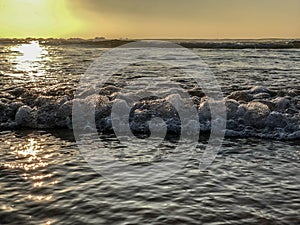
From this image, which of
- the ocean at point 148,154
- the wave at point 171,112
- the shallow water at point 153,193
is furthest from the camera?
the wave at point 171,112

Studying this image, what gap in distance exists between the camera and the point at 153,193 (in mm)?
6000

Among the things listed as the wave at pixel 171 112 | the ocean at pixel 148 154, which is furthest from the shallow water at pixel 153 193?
the wave at pixel 171 112

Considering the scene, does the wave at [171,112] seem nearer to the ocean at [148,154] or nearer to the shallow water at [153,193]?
the ocean at [148,154]

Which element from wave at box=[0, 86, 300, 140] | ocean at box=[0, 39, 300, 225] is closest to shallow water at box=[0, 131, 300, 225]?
ocean at box=[0, 39, 300, 225]

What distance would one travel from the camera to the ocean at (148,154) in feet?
17.9

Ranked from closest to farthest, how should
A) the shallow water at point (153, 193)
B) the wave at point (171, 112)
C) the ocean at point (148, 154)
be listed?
the shallow water at point (153, 193)
the ocean at point (148, 154)
the wave at point (171, 112)

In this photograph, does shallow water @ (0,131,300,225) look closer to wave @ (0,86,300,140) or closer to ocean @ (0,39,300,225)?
ocean @ (0,39,300,225)

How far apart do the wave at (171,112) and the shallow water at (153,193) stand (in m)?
2.46

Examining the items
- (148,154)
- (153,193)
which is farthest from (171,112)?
(153,193)

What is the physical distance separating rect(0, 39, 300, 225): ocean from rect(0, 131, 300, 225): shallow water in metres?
0.02

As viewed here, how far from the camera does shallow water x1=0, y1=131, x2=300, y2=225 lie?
524 centimetres

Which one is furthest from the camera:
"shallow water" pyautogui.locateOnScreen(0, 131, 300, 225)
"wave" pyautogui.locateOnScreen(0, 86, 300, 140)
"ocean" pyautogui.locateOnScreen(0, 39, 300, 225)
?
"wave" pyautogui.locateOnScreen(0, 86, 300, 140)

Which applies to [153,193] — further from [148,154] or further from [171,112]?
[171,112]

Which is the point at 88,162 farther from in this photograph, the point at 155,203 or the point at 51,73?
the point at 51,73
